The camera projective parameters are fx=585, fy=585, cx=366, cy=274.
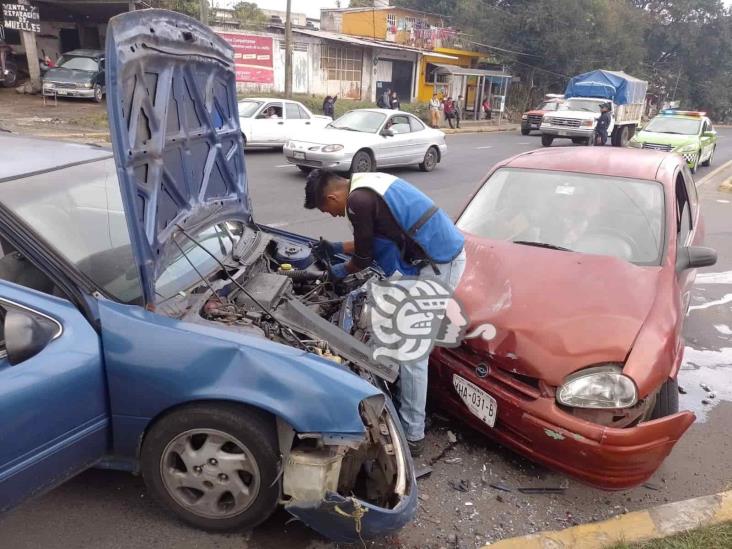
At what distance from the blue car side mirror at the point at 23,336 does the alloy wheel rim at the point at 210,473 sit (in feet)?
2.09

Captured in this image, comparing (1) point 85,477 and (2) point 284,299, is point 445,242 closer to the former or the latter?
(2) point 284,299

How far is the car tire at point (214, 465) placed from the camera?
2307 millimetres

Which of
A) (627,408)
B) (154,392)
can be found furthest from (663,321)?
(154,392)

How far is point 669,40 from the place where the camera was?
150 ft

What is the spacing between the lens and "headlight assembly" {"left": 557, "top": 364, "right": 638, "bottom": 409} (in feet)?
9.00

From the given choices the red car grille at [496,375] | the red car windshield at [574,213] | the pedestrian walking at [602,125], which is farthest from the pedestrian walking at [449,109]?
the red car grille at [496,375]

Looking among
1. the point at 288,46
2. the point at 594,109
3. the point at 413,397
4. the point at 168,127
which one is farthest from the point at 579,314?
the point at 594,109

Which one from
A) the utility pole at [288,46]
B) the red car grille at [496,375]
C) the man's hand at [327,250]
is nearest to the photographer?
the red car grille at [496,375]

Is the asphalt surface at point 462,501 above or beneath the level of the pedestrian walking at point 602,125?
beneath

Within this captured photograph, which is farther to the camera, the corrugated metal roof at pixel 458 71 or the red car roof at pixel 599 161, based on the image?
the corrugated metal roof at pixel 458 71

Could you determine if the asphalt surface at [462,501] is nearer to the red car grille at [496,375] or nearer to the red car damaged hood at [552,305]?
the red car grille at [496,375]

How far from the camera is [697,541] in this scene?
8.61 ft

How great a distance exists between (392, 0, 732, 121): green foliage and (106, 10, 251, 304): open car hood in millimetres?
35112

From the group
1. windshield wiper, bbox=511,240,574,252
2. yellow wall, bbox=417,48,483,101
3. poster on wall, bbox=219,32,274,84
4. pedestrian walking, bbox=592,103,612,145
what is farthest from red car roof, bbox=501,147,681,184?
yellow wall, bbox=417,48,483,101
